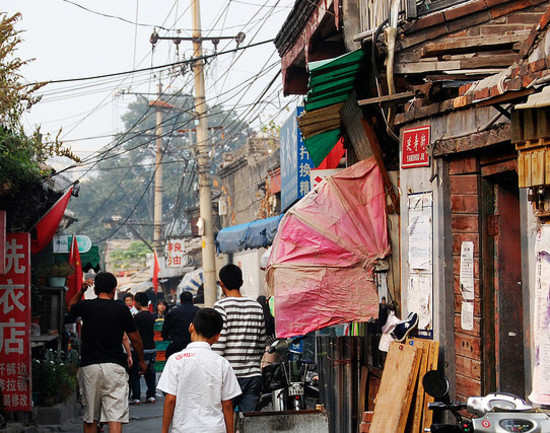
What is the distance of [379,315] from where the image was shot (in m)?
9.12

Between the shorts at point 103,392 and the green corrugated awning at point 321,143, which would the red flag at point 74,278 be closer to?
the green corrugated awning at point 321,143

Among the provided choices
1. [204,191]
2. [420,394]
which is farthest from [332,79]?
[204,191]

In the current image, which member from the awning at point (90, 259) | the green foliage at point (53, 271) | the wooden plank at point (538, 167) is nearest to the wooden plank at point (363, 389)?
the wooden plank at point (538, 167)

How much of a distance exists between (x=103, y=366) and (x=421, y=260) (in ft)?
12.7

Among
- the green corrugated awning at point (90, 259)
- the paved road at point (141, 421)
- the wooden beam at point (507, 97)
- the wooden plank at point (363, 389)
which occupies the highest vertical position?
the wooden beam at point (507, 97)

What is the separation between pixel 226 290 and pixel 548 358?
3.98m

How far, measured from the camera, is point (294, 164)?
1496cm

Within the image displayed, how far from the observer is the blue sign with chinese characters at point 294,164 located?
579 inches

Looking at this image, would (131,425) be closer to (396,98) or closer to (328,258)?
(328,258)

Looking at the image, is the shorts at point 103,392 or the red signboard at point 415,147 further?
the shorts at point 103,392

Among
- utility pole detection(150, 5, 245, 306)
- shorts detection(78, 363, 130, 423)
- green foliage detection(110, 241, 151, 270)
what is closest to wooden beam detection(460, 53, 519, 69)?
shorts detection(78, 363, 130, 423)

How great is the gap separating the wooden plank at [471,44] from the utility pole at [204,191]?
14.3 meters

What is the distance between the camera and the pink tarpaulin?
343 inches

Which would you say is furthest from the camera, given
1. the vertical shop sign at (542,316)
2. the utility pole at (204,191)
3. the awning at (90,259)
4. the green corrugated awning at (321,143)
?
the utility pole at (204,191)
